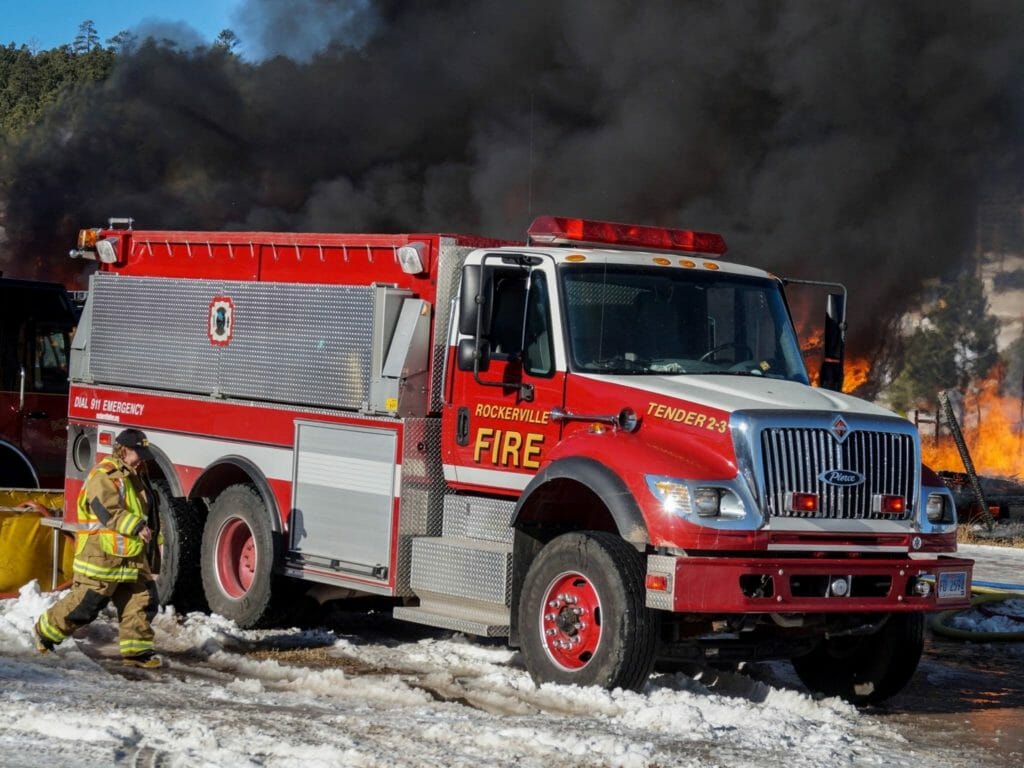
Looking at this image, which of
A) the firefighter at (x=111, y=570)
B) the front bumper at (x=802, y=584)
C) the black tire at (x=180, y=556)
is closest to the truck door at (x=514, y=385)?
the front bumper at (x=802, y=584)

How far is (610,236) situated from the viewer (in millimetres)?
8492

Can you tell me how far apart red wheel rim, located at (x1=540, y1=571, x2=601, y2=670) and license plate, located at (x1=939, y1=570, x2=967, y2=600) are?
1.66m

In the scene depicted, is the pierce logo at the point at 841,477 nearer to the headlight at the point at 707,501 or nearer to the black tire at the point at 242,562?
the headlight at the point at 707,501

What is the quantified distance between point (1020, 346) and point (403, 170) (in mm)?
13053

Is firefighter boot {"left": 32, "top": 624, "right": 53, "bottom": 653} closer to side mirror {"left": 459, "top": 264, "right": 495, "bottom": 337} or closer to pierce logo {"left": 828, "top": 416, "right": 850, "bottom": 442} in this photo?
side mirror {"left": 459, "top": 264, "right": 495, "bottom": 337}

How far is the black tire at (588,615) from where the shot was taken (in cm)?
718

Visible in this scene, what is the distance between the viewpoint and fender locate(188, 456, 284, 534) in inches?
374

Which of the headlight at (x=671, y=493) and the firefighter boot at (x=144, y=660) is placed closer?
the headlight at (x=671, y=493)

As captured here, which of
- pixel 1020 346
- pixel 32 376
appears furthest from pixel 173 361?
pixel 1020 346

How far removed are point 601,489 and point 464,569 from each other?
1.19m

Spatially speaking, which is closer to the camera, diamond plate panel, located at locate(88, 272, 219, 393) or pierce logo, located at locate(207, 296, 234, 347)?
pierce logo, located at locate(207, 296, 234, 347)

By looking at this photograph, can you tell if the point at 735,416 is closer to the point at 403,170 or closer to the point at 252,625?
the point at 252,625

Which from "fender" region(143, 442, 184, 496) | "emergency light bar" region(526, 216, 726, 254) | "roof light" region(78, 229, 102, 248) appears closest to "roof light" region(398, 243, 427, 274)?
"emergency light bar" region(526, 216, 726, 254)

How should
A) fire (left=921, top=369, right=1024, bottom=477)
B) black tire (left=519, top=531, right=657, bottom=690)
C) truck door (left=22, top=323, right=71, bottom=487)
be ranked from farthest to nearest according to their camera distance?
fire (left=921, top=369, right=1024, bottom=477) → truck door (left=22, top=323, right=71, bottom=487) → black tire (left=519, top=531, right=657, bottom=690)
